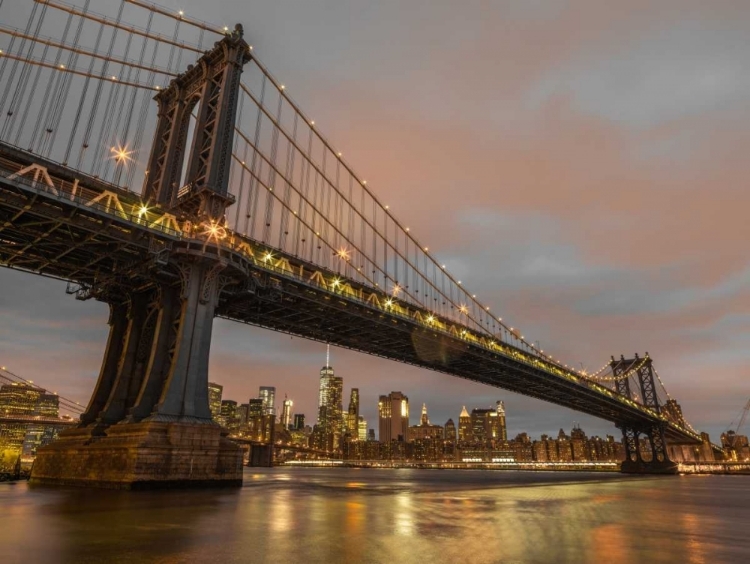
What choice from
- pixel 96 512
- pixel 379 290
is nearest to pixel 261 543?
pixel 96 512

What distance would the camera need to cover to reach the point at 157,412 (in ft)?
84.4

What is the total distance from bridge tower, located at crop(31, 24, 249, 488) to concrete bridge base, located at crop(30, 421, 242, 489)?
6cm

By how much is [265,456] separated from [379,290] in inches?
4280

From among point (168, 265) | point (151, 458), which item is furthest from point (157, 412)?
point (168, 265)

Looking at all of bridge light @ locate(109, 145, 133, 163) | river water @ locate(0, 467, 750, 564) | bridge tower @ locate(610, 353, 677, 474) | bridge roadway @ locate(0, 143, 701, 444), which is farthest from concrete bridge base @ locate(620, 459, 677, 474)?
bridge light @ locate(109, 145, 133, 163)

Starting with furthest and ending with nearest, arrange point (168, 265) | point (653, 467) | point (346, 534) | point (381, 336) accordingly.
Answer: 1. point (653, 467)
2. point (381, 336)
3. point (168, 265)
4. point (346, 534)

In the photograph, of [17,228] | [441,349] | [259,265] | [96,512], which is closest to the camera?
[96,512]

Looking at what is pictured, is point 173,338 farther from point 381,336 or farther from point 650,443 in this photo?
point 650,443

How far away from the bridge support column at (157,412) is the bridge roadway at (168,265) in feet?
6.70

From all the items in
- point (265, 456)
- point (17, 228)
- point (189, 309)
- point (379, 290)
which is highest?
point (379, 290)

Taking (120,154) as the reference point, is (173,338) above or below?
below

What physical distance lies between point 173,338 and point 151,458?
8.26 meters

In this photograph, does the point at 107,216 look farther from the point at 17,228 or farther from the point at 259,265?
the point at 259,265

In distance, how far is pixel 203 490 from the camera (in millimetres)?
24641
